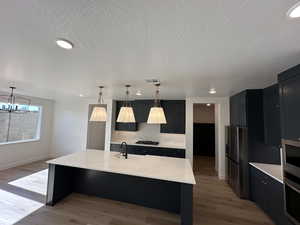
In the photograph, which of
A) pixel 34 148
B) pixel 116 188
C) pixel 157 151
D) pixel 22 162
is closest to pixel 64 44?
pixel 116 188

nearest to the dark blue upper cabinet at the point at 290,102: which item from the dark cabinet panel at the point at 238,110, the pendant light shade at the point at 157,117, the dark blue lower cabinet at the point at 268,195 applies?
the dark blue lower cabinet at the point at 268,195

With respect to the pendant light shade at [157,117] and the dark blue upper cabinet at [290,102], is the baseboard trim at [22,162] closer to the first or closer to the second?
the pendant light shade at [157,117]

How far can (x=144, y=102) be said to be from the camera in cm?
476

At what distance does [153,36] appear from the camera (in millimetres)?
1190

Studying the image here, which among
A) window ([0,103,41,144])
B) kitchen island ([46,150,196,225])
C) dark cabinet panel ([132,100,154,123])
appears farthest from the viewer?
dark cabinet panel ([132,100,154,123])

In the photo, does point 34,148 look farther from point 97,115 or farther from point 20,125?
point 97,115

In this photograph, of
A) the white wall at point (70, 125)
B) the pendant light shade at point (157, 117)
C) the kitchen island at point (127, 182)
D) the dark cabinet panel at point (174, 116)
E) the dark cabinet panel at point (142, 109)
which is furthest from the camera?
the white wall at point (70, 125)

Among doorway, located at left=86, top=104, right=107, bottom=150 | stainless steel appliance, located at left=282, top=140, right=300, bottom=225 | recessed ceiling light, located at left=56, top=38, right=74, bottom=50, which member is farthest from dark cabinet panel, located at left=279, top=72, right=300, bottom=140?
doorway, located at left=86, top=104, right=107, bottom=150

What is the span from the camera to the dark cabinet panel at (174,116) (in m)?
4.43

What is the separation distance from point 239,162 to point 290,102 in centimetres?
181

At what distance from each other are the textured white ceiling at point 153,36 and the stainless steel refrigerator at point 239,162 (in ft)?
4.79

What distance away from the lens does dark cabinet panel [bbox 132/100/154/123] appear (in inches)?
185

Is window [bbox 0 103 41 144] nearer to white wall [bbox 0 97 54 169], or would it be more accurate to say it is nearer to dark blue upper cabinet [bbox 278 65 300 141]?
white wall [bbox 0 97 54 169]

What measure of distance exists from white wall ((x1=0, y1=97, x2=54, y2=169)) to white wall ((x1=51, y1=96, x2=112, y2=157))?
19 centimetres
